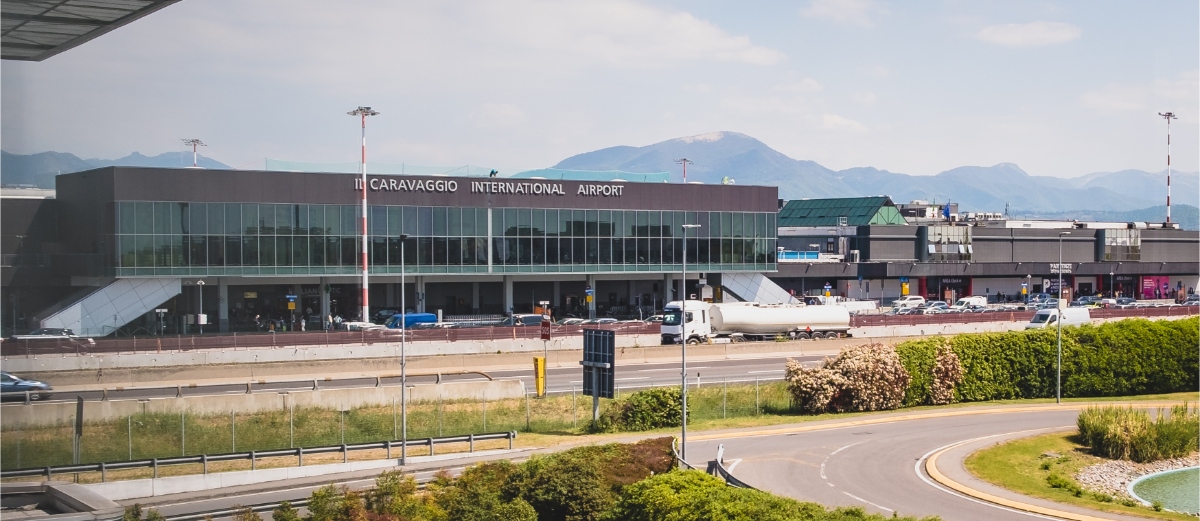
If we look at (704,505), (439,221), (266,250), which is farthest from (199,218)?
(704,505)

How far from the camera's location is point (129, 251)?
6103 cm

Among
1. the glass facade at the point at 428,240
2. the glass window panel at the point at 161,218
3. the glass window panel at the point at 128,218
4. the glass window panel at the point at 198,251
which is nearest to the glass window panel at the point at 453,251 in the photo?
the glass facade at the point at 428,240

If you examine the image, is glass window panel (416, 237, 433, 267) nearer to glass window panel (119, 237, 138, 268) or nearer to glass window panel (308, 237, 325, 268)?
glass window panel (308, 237, 325, 268)

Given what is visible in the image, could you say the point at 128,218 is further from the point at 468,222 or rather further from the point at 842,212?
the point at 842,212

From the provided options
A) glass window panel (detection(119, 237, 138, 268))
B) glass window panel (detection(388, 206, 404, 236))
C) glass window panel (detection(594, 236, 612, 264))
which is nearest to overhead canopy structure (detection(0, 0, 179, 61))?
glass window panel (detection(119, 237, 138, 268))

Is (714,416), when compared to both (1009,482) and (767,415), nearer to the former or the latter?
(767,415)

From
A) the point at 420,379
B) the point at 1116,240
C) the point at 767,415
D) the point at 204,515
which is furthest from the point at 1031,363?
the point at 1116,240

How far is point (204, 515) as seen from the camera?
2506 cm

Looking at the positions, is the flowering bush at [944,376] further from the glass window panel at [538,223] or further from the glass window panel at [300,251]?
the glass window panel at [300,251]

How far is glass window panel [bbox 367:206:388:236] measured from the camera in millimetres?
69000

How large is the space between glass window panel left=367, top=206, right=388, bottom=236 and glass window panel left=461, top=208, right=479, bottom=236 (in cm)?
565

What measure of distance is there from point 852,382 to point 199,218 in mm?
42551

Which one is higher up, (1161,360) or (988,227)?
(988,227)

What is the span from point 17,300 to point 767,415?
124 feet
